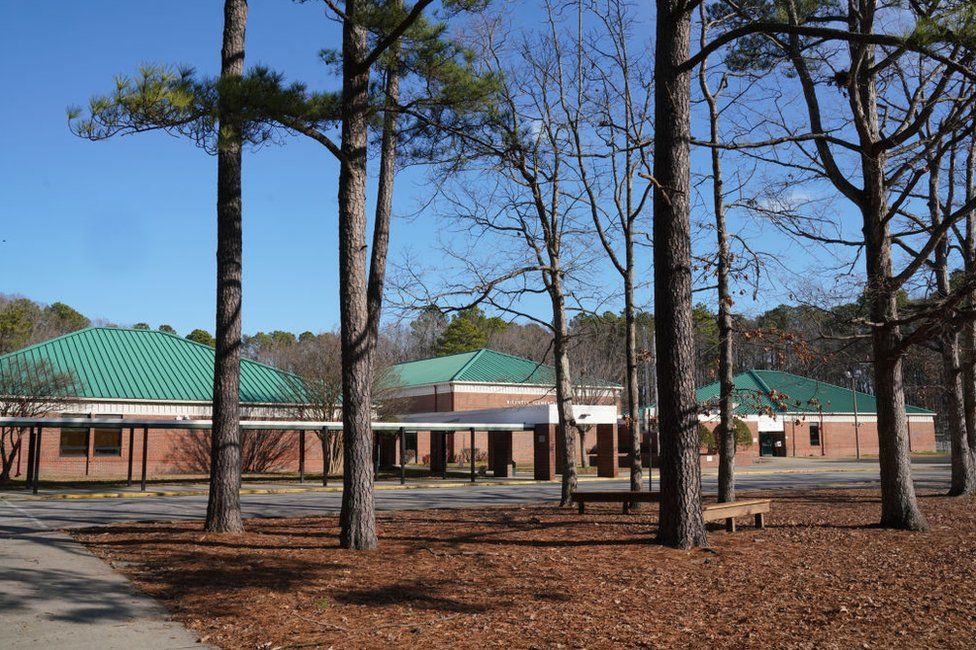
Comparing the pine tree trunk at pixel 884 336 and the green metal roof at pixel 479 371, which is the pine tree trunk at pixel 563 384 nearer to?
the pine tree trunk at pixel 884 336

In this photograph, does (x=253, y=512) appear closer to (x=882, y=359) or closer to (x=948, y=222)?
(x=882, y=359)

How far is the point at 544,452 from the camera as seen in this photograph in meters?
34.3

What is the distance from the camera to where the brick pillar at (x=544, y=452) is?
111 feet

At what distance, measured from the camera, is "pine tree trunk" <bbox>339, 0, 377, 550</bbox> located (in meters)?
10.6

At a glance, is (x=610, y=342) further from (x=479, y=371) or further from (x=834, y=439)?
(x=834, y=439)

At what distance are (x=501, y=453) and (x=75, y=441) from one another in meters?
17.4

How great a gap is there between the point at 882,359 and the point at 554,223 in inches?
300

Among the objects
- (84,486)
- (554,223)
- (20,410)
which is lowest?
(84,486)

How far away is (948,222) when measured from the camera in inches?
454

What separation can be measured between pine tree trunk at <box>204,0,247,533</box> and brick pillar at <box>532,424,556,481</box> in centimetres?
2259

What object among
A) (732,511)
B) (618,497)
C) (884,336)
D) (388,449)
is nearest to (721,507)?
(732,511)

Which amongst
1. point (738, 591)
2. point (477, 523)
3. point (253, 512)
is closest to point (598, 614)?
point (738, 591)

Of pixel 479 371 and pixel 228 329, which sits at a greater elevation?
pixel 479 371

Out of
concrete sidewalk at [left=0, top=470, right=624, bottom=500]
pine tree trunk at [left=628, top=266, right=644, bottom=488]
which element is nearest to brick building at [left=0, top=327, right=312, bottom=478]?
concrete sidewalk at [left=0, top=470, right=624, bottom=500]
